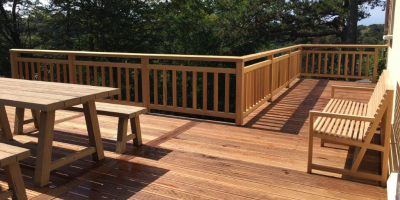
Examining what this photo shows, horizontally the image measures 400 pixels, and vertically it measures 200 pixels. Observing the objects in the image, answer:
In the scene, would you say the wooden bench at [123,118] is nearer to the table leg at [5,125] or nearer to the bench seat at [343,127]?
the table leg at [5,125]

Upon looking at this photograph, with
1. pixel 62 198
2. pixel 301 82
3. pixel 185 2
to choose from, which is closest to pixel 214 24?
pixel 185 2

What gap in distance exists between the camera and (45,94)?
3.36 m

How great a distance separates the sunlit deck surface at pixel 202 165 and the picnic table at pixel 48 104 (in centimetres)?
13

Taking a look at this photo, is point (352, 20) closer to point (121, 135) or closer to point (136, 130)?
point (136, 130)


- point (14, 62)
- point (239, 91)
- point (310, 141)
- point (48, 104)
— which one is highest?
point (14, 62)

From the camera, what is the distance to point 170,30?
63.6 ft

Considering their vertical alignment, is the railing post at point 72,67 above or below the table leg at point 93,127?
above

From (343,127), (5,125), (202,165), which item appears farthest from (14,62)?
(343,127)

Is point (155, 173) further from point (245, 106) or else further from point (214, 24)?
point (214, 24)

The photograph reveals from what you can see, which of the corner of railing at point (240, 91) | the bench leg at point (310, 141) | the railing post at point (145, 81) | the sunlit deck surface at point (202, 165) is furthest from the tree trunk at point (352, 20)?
the bench leg at point (310, 141)

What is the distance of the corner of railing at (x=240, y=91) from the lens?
15.5 feet

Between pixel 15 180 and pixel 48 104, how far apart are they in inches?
24.7

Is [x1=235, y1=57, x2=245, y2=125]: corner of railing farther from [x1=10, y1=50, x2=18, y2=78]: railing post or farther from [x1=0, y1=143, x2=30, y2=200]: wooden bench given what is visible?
[x1=10, y1=50, x2=18, y2=78]: railing post

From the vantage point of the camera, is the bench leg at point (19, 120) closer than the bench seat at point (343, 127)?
No
